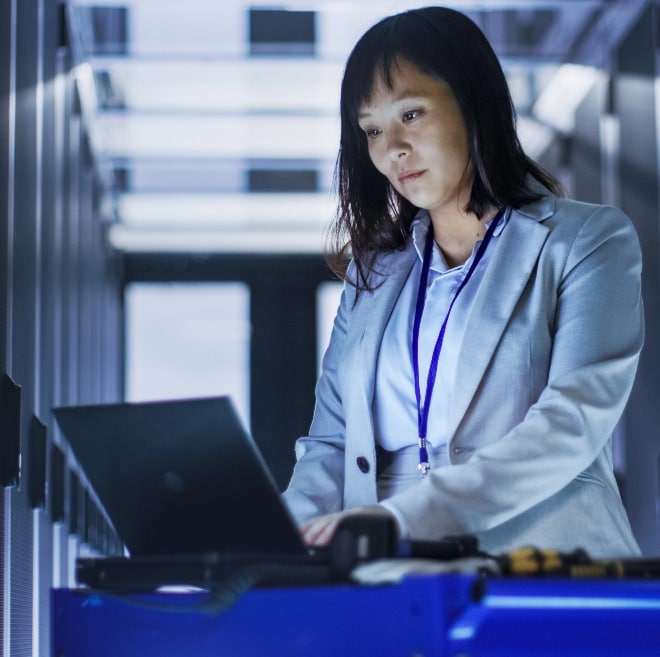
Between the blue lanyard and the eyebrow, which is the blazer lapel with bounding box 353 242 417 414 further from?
the eyebrow

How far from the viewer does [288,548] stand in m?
1.54

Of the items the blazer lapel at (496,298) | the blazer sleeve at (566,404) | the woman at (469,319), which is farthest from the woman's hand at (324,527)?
the blazer lapel at (496,298)

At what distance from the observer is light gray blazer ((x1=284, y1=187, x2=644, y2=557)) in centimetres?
185

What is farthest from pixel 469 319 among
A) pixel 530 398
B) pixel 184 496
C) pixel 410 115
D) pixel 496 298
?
pixel 184 496

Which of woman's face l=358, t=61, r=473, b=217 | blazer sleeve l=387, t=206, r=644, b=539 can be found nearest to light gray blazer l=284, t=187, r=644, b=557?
blazer sleeve l=387, t=206, r=644, b=539

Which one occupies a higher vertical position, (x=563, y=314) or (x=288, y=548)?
(x=563, y=314)

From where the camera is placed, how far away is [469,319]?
2.12m

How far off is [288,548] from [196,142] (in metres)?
6.13

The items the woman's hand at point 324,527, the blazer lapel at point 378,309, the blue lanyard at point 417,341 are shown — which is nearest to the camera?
the woman's hand at point 324,527

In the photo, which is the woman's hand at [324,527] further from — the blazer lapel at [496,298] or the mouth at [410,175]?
the mouth at [410,175]

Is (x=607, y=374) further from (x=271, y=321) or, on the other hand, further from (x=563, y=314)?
(x=271, y=321)

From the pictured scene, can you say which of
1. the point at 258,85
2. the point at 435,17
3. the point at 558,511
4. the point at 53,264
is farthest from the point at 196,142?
the point at 558,511

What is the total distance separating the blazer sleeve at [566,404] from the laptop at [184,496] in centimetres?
26

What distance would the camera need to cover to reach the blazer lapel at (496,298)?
208 centimetres
